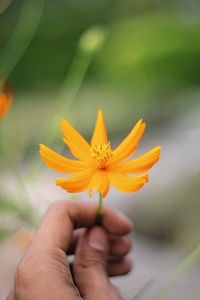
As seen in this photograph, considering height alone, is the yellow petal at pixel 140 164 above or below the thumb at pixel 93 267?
above

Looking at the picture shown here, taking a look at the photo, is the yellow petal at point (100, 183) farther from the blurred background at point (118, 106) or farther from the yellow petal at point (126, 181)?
the blurred background at point (118, 106)

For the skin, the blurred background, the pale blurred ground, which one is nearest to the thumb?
the skin

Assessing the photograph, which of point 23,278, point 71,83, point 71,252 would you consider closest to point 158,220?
point 71,83

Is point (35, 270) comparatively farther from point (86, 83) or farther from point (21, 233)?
point (86, 83)

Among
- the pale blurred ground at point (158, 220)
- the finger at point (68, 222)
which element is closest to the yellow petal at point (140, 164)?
the finger at point (68, 222)

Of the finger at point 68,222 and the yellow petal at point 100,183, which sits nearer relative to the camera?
the yellow petal at point 100,183

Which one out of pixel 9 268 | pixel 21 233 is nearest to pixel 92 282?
pixel 21 233
